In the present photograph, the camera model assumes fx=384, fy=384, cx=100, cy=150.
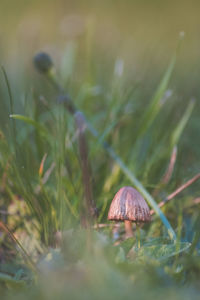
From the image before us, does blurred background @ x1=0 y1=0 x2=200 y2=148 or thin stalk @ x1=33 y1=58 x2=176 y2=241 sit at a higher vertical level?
blurred background @ x1=0 y1=0 x2=200 y2=148

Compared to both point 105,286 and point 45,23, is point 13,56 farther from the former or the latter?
point 105,286

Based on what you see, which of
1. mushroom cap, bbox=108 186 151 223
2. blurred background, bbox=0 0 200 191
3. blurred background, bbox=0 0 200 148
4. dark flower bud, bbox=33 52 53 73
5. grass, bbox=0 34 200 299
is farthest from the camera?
blurred background, bbox=0 0 200 148

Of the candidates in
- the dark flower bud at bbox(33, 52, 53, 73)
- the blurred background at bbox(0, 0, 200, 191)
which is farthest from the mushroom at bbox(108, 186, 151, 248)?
the dark flower bud at bbox(33, 52, 53, 73)

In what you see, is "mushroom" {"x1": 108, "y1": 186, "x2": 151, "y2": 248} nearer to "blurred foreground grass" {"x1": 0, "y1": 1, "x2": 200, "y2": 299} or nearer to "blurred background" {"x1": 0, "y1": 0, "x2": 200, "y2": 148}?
"blurred foreground grass" {"x1": 0, "y1": 1, "x2": 200, "y2": 299}

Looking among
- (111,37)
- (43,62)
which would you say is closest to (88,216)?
(43,62)

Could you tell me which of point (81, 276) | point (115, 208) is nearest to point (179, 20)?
point (115, 208)

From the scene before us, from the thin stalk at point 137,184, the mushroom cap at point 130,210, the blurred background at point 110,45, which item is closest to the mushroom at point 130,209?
the mushroom cap at point 130,210

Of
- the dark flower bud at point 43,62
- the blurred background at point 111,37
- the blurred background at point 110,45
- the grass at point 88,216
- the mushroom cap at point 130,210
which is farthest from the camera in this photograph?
the blurred background at point 111,37

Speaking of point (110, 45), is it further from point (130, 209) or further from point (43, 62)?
point (130, 209)

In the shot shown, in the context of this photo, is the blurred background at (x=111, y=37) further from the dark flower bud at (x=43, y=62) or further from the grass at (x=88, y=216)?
the dark flower bud at (x=43, y=62)
